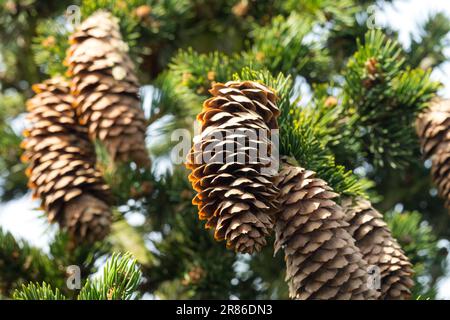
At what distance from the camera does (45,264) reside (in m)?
1.21

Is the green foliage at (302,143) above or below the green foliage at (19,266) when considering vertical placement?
above

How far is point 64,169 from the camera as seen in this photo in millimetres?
1146

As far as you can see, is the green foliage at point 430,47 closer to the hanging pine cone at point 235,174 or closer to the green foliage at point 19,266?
the hanging pine cone at point 235,174

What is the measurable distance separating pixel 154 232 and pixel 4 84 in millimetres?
696

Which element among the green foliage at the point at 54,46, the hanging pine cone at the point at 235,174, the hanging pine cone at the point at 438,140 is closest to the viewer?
the hanging pine cone at the point at 235,174

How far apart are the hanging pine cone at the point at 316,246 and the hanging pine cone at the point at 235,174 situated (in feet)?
Answer: 0.10

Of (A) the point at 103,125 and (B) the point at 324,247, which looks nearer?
(B) the point at 324,247

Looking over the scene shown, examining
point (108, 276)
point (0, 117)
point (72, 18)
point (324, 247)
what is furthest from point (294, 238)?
point (0, 117)

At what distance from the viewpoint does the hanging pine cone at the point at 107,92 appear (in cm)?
116

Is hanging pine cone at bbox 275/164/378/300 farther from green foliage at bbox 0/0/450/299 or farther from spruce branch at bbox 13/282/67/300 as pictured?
spruce branch at bbox 13/282/67/300

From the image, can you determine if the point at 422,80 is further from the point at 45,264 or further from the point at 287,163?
the point at 45,264

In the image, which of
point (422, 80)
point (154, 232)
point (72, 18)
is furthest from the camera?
point (154, 232)

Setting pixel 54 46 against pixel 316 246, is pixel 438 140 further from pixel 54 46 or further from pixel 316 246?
pixel 54 46

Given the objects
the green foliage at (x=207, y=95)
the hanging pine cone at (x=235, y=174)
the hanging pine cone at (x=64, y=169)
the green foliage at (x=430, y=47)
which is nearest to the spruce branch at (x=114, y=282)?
the green foliage at (x=207, y=95)
